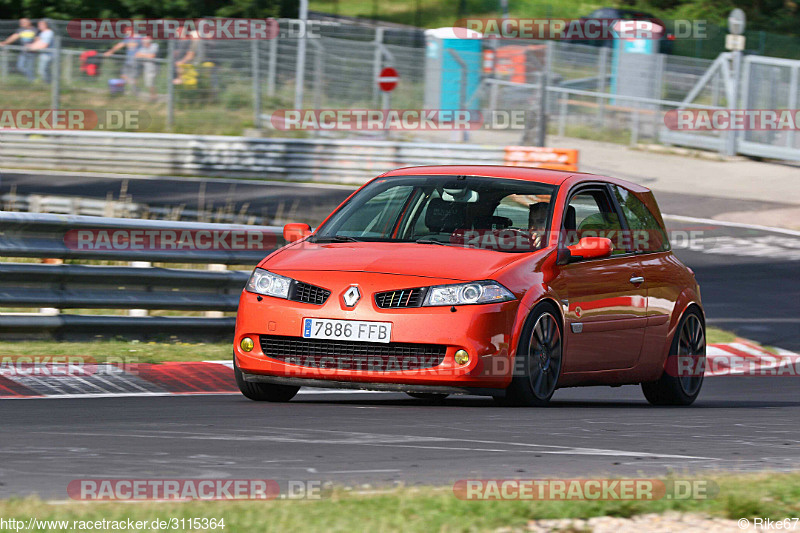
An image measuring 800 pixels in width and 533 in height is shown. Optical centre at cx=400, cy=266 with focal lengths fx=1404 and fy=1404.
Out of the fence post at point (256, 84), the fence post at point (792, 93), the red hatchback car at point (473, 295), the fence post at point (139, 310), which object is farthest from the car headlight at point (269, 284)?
the fence post at point (256, 84)

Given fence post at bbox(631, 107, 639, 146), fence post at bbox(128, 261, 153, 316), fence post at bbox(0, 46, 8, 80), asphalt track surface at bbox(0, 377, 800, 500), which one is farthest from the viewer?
fence post at bbox(631, 107, 639, 146)

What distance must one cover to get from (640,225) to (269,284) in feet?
9.58

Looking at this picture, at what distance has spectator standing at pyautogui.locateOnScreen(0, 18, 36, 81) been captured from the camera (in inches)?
1109

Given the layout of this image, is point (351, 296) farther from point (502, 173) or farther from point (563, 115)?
point (563, 115)

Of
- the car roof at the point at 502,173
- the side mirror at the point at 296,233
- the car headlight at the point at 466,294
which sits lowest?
the car headlight at the point at 466,294

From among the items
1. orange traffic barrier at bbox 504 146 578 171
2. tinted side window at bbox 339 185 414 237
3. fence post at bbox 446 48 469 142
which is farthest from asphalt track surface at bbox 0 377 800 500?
fence post at bbox 446 48 469 142

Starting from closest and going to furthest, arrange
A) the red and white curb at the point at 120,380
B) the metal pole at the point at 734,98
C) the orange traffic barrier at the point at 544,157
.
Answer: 1. the red and white curb at the point at 120,380
2. the orange traffic barrier at the point at 544,157
3. the metal pole at the point at 734,98

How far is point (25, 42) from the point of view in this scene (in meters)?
28.3

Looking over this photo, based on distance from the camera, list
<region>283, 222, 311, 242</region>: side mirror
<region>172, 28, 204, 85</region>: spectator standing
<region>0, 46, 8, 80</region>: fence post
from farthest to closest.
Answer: <region>172, 28, 204, 85</region>: spectator standing
<region>0, 46, 8, 80</region>: fence post
<region>283, 222, 311, 242</region>: side mirror

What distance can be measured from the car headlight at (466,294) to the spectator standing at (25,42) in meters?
22.1

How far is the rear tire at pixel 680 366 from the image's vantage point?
9656 millimetres

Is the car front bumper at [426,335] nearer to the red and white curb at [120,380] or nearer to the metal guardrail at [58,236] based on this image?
the red and white curb at [120,380]

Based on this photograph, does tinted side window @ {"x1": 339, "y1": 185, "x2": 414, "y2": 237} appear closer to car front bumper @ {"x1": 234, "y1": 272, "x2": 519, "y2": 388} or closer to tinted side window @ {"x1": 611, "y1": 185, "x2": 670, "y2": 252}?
car front bumper @ {"x1": 234, "y1": 272, "x2": 519, "y2": 388}

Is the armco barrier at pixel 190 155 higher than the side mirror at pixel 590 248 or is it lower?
lower
